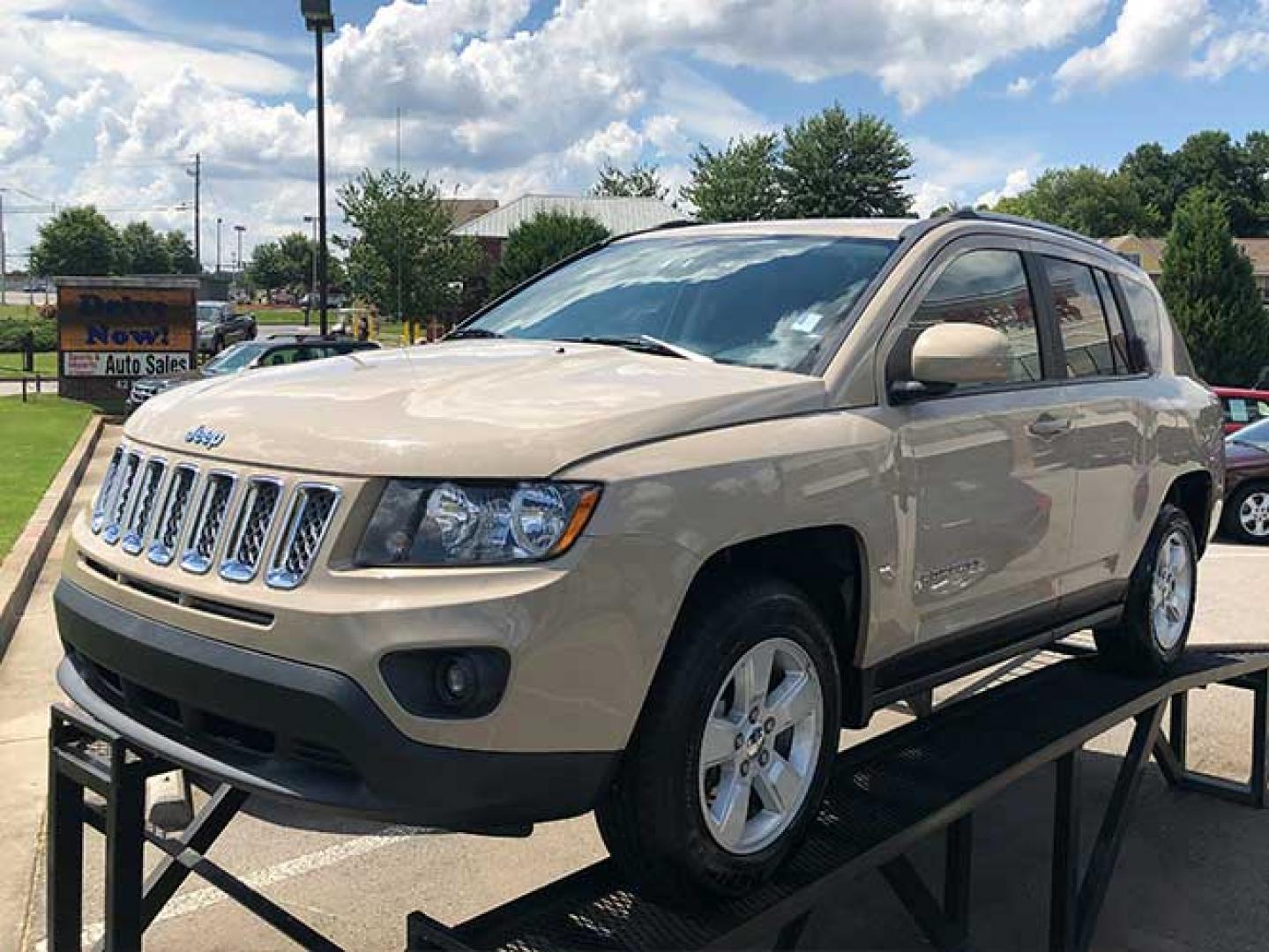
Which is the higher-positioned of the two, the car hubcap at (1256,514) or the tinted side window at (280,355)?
the tinted side window at (280,355)

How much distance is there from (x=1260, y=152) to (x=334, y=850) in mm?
114402

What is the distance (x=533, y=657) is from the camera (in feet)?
8.11

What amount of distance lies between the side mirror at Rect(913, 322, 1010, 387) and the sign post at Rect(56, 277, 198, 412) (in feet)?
71.2

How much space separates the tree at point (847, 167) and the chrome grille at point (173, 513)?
50404 millimetres

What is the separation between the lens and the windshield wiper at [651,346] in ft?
11.3

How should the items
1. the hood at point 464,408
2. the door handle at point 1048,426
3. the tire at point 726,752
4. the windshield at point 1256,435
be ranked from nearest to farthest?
the hood at point 464,408 < the tire at point 726,752 < the door handle at point 1048,426 < the windshield at point 1256,435

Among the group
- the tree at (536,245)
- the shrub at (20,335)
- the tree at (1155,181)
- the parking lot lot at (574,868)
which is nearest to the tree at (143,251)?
the shrub at (20,335)

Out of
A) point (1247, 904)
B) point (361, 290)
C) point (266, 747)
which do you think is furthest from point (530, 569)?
point (361, 290)

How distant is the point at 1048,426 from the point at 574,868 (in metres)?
2.37

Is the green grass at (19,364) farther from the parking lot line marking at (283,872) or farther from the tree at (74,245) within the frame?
the tree at (74,245)

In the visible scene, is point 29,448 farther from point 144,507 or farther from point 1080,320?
point 1080,320

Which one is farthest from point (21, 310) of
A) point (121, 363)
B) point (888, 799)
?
point (888, 799)

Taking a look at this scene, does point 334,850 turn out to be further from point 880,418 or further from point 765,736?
point 880,418

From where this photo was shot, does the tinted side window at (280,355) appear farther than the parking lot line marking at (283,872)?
Yes
